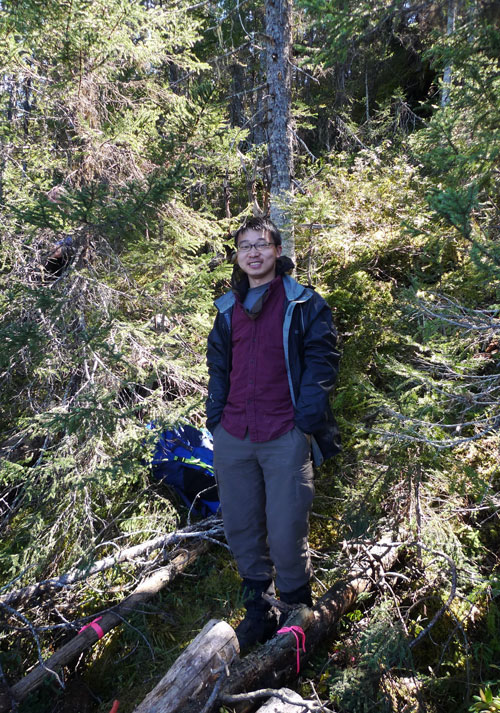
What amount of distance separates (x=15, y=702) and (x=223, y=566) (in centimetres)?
198

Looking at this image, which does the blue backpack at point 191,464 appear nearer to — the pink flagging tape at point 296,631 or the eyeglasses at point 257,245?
the pink flagging tape at point 296,631

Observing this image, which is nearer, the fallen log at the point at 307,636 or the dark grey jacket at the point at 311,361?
the fallen log at the point at 307,636

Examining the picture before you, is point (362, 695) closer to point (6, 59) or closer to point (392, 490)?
point (392, 490)

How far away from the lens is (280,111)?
582cm

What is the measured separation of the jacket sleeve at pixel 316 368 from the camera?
3084mm

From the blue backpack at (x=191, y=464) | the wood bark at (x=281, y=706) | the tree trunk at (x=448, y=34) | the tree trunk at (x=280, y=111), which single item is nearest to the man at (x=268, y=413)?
the wood bark at (x=281, y=706)

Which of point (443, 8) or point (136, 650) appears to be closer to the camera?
point (443, 8)

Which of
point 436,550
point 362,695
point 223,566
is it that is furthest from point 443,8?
point 223,566

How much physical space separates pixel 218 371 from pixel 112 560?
228 cm

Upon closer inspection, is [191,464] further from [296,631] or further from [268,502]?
[296,631]

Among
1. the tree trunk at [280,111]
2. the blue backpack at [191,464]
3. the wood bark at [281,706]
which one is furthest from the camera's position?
the tree trunk at [280,111]

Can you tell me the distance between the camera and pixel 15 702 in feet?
11.3

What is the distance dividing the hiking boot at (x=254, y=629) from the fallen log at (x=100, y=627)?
3.69 feet

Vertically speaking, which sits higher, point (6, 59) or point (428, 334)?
point (6, 59)
